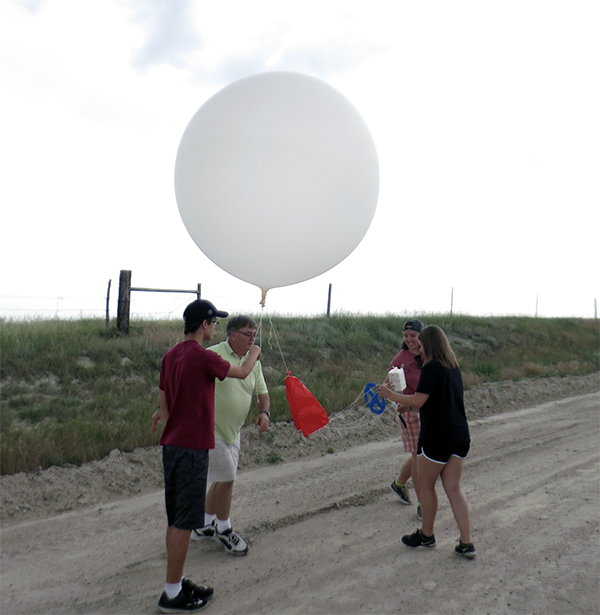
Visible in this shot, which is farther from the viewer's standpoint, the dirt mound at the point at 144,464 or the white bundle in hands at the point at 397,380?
the dirt mound at the point at 144,464

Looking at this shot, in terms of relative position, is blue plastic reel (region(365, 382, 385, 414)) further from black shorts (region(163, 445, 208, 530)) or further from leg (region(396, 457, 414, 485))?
black shorts (region(163, 445, 208, 530))

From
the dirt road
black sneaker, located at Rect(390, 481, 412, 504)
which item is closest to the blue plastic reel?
black sneaker, located at Rect(390, 481, 412, 504)

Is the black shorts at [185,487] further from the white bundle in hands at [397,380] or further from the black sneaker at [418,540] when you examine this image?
the white bundle in hands at [397,380]

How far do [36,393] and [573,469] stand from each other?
25.4ft

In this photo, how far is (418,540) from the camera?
3.98 m

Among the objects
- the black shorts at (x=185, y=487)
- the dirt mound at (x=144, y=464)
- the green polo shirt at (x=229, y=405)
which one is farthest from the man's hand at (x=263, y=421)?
the dirt mound at (x=144, y=464)

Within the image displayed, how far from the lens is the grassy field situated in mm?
6047

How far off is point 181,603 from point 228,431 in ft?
3.90

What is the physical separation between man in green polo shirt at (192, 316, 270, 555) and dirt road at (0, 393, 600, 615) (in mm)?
179

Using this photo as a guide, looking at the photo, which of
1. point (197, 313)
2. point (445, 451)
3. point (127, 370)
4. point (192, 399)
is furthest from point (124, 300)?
point (445, 451)

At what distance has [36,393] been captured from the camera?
7.88 m

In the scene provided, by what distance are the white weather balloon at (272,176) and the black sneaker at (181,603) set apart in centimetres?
239

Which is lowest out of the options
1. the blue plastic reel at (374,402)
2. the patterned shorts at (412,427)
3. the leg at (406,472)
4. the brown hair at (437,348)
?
the leg at (406,472)

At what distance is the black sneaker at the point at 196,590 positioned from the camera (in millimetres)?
3117
